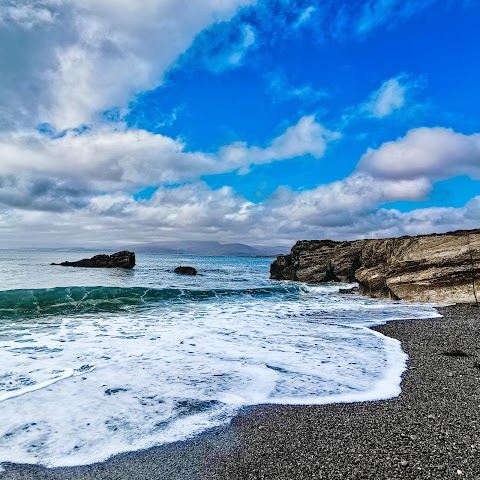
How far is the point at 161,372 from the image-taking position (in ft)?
33.5

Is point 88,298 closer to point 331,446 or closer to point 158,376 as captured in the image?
point 158,376

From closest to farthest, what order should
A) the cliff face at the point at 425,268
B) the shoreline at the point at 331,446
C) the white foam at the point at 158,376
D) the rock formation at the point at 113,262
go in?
the shoreline at the point at 331,446 → the white foam at the point at 158,376 → the cliff face at the point at 425,268 → the rock formation at the point at 113,262

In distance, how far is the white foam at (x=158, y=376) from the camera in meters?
6.54

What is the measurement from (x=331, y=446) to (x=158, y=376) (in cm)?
549

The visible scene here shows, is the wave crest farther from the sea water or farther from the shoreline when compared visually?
the shoreline

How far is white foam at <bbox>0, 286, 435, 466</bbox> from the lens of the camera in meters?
6.54

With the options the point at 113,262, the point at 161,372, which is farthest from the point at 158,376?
the point at 113,262

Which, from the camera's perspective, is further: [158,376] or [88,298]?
[88,298]

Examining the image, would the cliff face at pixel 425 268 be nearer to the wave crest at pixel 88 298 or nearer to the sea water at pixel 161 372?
the sea water at pixel 161 372

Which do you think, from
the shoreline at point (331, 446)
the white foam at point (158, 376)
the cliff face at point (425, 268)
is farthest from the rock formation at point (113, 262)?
the shoreline at point (331, 446)

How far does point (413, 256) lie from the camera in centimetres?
2698

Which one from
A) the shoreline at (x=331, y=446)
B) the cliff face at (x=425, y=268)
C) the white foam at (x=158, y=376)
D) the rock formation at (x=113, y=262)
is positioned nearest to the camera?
the shoreline at (x=331, y=446)

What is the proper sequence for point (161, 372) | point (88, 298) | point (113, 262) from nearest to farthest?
point (161, 372), point (88, 298), point (113, 262)

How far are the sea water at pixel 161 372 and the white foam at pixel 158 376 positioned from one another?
30 millimetres
